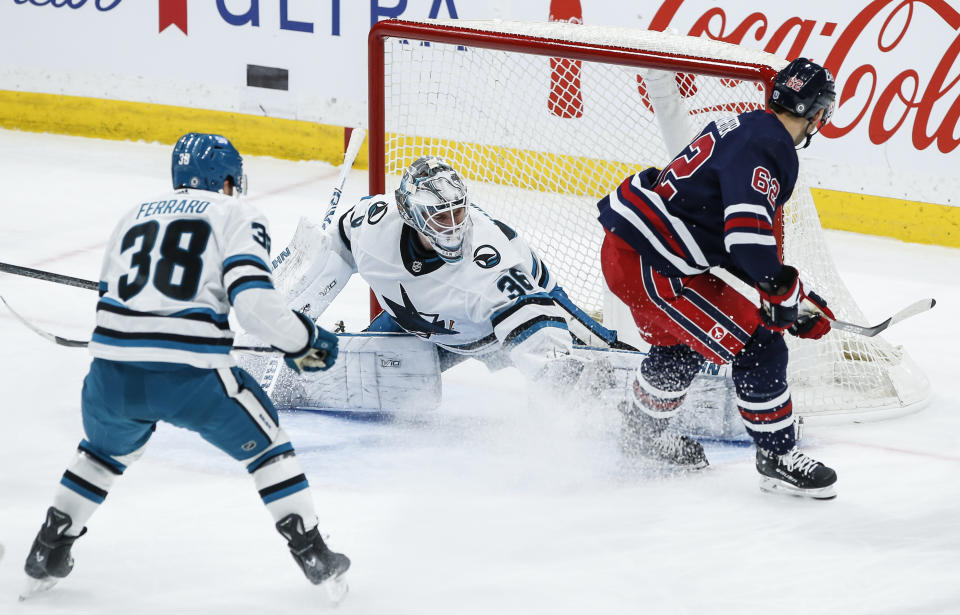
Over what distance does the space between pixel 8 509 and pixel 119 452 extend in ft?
2.07

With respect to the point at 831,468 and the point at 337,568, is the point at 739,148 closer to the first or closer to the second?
the point at 831,468

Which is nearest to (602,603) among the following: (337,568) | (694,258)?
(337,568)

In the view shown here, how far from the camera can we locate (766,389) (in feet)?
9.60

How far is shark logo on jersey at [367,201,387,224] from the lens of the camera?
3.37 meters

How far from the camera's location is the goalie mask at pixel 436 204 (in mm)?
3092

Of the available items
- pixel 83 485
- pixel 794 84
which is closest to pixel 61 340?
pixel 83 485

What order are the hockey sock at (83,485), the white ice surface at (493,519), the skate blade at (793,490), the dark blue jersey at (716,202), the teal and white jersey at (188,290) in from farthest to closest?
the skate blade at (793,490) → the dark blue jersey at (716,202) → the white ice surface at (493,519) → the hockey sock at (83,485) → the teal and white jersey at (188,290)

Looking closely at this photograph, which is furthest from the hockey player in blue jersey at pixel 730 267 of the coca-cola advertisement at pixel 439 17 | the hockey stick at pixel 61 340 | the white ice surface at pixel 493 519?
the coca-cola advertisement at pixel 439 17

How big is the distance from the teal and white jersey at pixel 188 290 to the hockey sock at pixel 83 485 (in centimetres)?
23

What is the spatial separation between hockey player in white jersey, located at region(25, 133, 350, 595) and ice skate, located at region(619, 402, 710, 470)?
1029mm

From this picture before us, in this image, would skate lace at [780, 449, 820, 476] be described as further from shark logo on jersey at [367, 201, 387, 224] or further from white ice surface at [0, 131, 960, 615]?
shark logo on jersey at [367, 201, 387, 224]

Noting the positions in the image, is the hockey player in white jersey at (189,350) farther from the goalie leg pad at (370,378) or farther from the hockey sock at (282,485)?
the goalie leg pad at (370,378)

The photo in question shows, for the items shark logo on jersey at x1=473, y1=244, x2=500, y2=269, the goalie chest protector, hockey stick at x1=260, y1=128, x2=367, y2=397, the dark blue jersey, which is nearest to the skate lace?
the dark blue jersey

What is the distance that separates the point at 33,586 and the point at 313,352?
2.35ft
